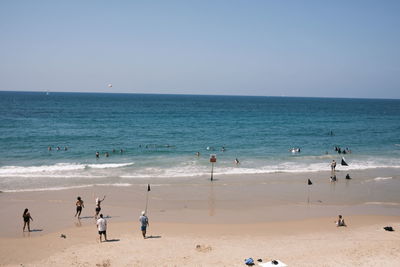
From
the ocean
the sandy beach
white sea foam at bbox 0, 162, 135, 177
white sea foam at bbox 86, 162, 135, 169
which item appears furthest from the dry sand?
white sea foam at bbox 86, 162, 135, 169

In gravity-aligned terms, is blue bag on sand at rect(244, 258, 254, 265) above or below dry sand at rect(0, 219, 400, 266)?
above

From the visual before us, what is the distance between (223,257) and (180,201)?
9087 millimetres

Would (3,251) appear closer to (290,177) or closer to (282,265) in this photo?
(282,265)

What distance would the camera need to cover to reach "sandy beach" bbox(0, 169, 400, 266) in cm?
1436

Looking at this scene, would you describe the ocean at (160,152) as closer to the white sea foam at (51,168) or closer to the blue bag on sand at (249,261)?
the white sea foam at (51,168)

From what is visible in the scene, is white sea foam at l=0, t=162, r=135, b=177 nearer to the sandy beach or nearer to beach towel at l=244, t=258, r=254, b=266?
the sandy beach

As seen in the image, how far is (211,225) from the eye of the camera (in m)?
18.5

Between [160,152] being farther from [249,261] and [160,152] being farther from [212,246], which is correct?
[249,261]

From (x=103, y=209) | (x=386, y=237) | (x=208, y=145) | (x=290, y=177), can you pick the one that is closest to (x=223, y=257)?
(x=386, y=237)

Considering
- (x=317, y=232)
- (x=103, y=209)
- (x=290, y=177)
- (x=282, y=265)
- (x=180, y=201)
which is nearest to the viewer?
(x=282, y=265)

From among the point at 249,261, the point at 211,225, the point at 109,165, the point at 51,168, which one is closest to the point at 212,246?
the point at 249,261

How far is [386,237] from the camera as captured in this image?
55.3 ft

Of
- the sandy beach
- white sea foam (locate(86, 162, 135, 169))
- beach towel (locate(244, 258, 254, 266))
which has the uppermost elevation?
beach towel (locate(244, 258, 254, 266))

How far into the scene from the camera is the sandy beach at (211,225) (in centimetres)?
1436
